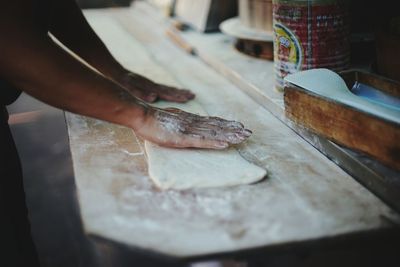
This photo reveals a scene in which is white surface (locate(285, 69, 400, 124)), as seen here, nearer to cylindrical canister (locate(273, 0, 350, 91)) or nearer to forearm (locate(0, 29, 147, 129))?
cylindrical canister (locate(273, 0, 350, 91))

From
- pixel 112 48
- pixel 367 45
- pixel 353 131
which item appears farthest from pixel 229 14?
pixel 353 131

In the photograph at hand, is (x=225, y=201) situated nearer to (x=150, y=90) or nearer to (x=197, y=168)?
(x=197, y=168)

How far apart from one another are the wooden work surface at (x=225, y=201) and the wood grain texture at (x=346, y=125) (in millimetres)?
105

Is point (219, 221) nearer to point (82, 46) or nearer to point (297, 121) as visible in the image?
point (297, 121)

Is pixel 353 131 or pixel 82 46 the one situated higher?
pixel 82 46

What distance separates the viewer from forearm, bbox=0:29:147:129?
3.83 feet

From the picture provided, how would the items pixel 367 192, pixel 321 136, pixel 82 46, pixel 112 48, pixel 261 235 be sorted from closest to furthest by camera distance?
pixel 261 235
pixel 367 192
pixel 321 136
pixel 82 46
pixel 112 48

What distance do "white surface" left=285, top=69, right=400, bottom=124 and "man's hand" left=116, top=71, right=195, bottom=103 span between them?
0.60 metres

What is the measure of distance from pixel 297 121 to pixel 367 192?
14.2 inches

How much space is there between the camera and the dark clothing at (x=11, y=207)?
1481 mm

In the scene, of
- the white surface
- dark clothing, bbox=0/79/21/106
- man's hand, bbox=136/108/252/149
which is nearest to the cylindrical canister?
the white surface

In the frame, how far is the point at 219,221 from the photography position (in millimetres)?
1118

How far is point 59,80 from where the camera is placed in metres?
1.23

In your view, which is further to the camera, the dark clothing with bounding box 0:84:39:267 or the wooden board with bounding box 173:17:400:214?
the dark clothing with bounding box 0:84:39:267
